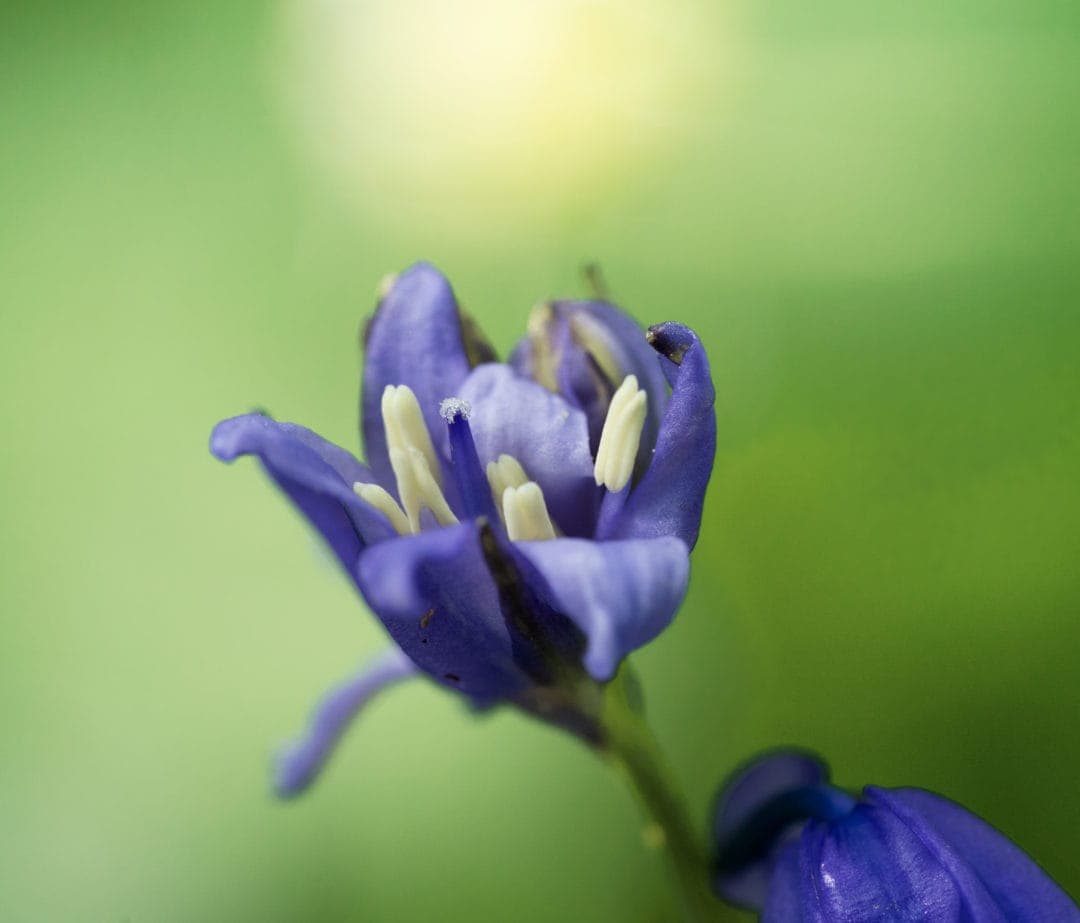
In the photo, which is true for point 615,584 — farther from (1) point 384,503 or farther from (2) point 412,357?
(2) point 412,357

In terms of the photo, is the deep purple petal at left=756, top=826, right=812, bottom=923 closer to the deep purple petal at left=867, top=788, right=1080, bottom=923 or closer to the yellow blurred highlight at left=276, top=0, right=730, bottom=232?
the deep purple petal at left=867, top=788, right=1080, bottom=923

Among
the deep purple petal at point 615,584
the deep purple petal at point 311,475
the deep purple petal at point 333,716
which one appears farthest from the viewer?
the deep purple petal at point 333,716

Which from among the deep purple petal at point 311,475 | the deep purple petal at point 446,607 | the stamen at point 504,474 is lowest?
the deep purple petal at point 446,607

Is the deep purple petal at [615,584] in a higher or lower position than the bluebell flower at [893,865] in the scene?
higher

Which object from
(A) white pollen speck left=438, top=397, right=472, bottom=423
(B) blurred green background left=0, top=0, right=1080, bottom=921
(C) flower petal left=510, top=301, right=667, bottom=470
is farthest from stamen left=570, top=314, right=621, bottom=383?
(B) blurred green background left=0, top=0, right=1080, bottom=921

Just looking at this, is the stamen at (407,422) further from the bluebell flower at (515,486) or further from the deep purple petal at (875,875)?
the deep purple petal at (875,875)

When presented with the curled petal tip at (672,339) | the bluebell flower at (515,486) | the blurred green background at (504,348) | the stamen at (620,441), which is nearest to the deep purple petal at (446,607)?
the bluebell flower at (515,486)

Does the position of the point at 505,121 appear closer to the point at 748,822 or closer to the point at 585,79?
the point at 585,79

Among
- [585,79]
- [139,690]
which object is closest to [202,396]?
[139,690]
